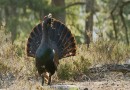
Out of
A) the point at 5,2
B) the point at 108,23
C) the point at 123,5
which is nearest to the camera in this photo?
the point at 5,2

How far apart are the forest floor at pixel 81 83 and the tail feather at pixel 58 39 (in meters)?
0.59

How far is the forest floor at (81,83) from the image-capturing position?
776cm

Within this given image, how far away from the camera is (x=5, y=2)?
Answer: 60.5 ft

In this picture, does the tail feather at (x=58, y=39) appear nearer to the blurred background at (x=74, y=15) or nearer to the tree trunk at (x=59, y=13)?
the blurred background at (x=74, y=15)

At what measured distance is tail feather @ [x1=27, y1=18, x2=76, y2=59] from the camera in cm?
944

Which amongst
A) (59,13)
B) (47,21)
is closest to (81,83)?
(47,21)

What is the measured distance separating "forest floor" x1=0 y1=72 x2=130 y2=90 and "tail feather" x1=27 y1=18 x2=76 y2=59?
0.59 metres

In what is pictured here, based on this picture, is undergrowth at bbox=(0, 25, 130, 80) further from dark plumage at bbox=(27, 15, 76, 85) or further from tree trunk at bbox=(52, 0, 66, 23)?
tree trunk at bbox=(52, 0, 66, 23)

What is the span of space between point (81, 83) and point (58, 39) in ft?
3.33

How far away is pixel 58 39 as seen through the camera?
9469 mm

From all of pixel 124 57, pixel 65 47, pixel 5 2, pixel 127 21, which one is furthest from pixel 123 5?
pixel 65 47

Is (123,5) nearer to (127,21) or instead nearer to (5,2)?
(127,21)

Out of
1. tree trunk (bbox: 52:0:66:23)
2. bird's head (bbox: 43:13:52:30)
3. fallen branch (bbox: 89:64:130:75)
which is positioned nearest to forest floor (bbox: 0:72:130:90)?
fallen branch (bbox: 89:64:130:75)

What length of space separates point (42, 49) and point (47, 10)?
28.1 feet
